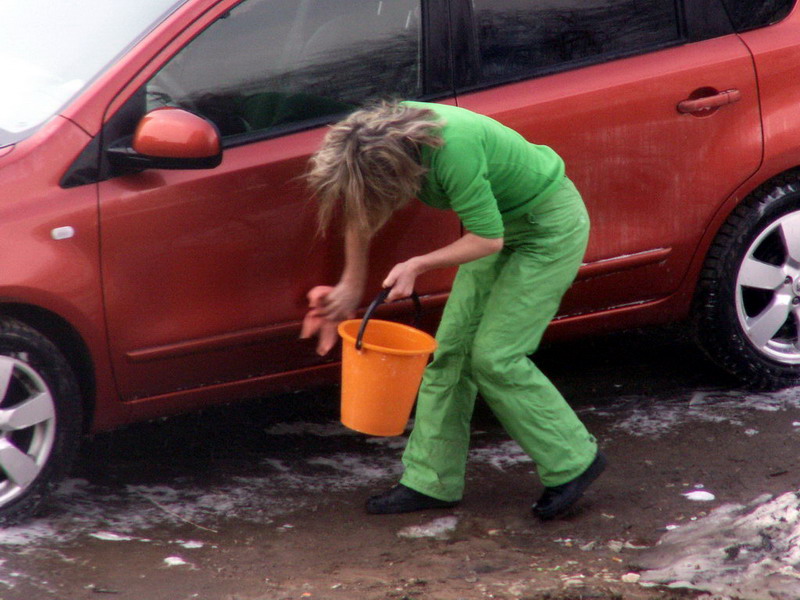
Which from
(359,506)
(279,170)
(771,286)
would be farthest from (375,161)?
(771,286)

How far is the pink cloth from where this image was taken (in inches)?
139

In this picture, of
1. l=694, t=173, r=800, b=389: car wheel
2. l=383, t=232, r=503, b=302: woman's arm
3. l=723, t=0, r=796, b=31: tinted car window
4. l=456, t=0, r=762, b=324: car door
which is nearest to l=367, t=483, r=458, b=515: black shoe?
l=383, t=232, r=503, b=302: woman's arm

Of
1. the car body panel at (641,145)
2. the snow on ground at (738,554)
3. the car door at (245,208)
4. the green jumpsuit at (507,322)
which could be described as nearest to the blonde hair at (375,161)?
the green jumpsuit at (507,322)

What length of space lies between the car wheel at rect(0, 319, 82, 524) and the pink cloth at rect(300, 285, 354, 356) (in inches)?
27.4

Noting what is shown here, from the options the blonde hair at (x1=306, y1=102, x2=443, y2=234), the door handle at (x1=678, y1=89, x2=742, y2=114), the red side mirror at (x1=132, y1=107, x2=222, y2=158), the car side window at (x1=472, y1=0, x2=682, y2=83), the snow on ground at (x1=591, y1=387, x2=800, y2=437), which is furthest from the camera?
the snow on ground at (x1=591, y1=387, x2=800, y2=437)

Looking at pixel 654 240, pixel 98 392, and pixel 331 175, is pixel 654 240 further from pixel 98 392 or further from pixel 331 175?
pixel 98 392

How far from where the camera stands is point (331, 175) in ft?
10.3

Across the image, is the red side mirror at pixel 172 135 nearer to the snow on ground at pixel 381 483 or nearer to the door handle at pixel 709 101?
the snow on ground at pixel 381 483

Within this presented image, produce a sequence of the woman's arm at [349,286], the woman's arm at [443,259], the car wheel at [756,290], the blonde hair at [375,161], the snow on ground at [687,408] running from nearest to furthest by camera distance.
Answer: the blonde hair at [375,161]
the woman's arm at [443,259]
the woman's arm at [349,286]
the car wheel at [756,290]
the snow on ground at [687,408]

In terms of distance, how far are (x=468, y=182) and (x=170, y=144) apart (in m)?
0.85

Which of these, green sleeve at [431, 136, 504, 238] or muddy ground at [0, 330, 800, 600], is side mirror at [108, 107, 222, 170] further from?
muddy ground at [0, 330, 800, 600]

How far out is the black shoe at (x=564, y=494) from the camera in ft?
11.9

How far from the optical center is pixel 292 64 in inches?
146

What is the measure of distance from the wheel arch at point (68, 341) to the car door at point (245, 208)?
0.09m
